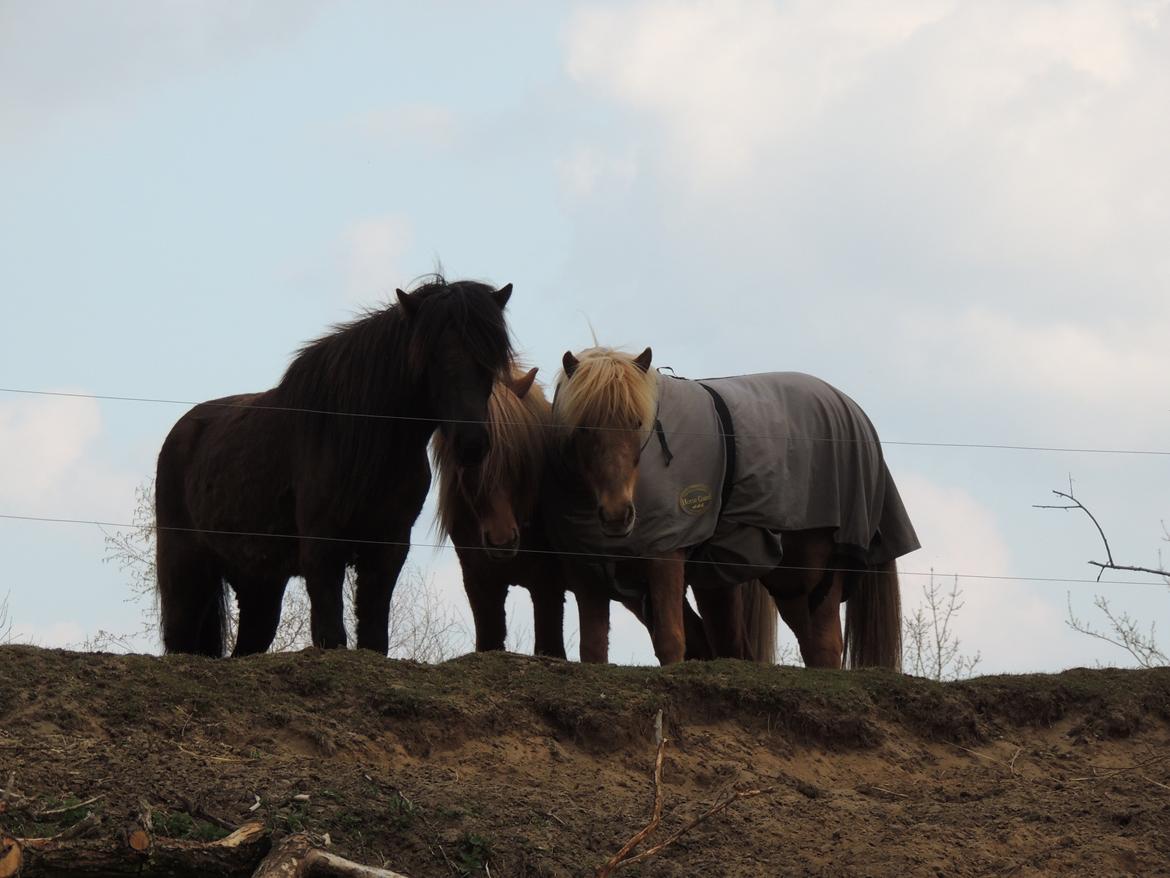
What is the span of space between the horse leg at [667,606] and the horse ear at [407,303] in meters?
1.84

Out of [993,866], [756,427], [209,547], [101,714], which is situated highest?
[756,427]

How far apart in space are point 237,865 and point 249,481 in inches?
137

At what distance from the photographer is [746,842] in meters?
5.49

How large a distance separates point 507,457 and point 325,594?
1.34 m

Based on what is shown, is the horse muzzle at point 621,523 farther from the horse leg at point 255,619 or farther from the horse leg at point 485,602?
the horse leg at point 255,619

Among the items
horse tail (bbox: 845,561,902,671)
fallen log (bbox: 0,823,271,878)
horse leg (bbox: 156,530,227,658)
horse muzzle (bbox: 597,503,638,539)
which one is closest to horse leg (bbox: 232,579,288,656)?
horse leg (bbox: 156,530,227,658)

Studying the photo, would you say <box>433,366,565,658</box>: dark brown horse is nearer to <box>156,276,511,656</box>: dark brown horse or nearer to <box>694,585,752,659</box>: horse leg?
<box>156,276,511,656</box>: dark brown horse

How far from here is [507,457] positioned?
8.29m

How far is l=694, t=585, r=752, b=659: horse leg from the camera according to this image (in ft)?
30.2

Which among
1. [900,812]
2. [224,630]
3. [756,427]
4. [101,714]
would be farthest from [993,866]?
[224,630]

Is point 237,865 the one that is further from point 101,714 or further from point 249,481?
A: point 249,481

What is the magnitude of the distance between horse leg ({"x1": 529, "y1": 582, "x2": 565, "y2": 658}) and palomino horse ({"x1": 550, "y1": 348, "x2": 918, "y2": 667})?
332 millimetres

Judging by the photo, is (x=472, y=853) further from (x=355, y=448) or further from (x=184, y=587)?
(x=184, y=587)

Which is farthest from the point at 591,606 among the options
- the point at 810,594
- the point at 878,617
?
the point at 878,617
